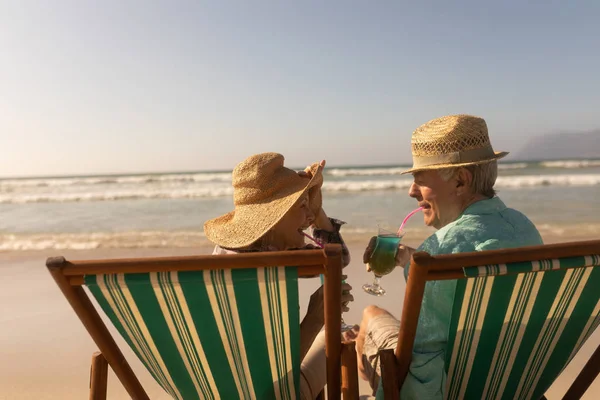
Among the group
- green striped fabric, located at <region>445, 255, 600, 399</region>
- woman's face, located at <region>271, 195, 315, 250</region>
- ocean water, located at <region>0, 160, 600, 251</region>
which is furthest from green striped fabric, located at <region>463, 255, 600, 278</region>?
ocean water, located at <region>0, 160, 600, 251</region>

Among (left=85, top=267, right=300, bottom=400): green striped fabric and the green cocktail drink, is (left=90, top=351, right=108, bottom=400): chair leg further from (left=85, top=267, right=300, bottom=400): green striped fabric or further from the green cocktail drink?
the green cocktail drink

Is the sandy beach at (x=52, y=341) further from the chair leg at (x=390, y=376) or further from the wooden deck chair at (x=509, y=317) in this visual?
the chair leg at (x=390, y=376)

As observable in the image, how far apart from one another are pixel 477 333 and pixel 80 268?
1.21 meters

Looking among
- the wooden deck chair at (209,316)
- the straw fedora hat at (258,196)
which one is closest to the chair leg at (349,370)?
the wooden deck chair at (209,316)

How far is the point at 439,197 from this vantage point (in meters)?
1.90

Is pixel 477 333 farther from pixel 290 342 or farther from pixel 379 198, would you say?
pixel 379 198

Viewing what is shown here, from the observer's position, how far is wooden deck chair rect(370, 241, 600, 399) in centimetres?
125

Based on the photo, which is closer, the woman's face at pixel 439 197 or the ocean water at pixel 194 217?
the woman's face at pixel 439 197

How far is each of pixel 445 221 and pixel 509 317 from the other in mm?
544

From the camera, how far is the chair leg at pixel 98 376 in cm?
159

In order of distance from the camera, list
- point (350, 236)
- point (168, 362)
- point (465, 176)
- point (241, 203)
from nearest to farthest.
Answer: point (168, 362) → point (465, 176) → point (241, 203) → point (350, 236)

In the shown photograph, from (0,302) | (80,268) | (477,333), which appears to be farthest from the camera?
(0,302)

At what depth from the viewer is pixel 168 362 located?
62.3 inches

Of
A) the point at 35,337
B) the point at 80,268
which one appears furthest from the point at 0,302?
the point at 80,268
